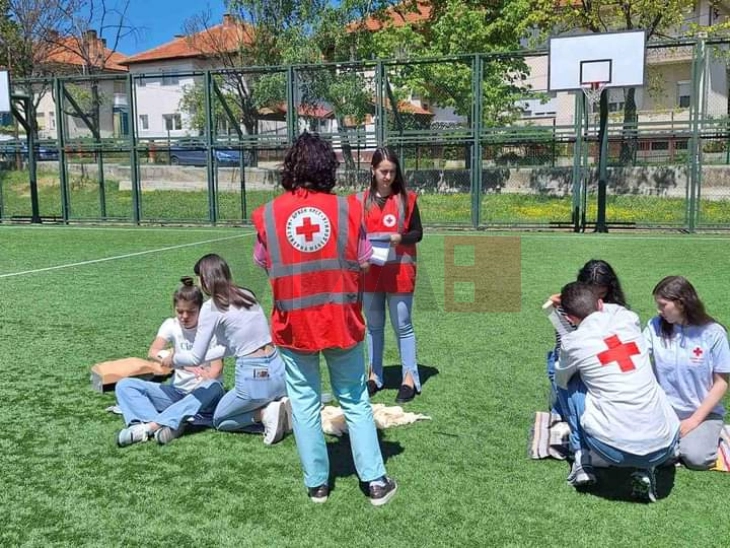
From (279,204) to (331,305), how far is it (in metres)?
→ 0.52

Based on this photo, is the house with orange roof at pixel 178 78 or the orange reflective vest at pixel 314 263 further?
the house with orange roof at pixel 178 78

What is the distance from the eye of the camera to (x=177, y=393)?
4.61 meters

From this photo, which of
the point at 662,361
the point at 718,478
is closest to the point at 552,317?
the point at 662,361

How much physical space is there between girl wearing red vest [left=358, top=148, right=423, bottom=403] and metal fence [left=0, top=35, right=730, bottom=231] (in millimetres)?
12308

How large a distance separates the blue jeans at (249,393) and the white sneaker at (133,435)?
0.42m

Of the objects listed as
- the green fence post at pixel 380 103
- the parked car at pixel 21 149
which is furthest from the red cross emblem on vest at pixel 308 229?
the parked car at pixel 21 149

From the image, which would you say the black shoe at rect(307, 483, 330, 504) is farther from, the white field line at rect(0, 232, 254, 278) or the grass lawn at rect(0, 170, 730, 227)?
the grass lawn at rect(0, 170, 730, 227)

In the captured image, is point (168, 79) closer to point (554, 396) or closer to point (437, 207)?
point (437, 207)

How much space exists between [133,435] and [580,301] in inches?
106

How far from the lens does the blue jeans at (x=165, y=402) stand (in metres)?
4.34

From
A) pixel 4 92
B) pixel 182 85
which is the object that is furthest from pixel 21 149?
pixel 182 85

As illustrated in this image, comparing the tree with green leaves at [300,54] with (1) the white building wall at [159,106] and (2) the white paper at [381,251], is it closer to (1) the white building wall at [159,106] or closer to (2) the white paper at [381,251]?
(1) the white building wall at [159,106]

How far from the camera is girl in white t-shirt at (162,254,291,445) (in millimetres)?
4133

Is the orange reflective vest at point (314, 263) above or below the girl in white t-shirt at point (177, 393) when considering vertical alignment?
above
